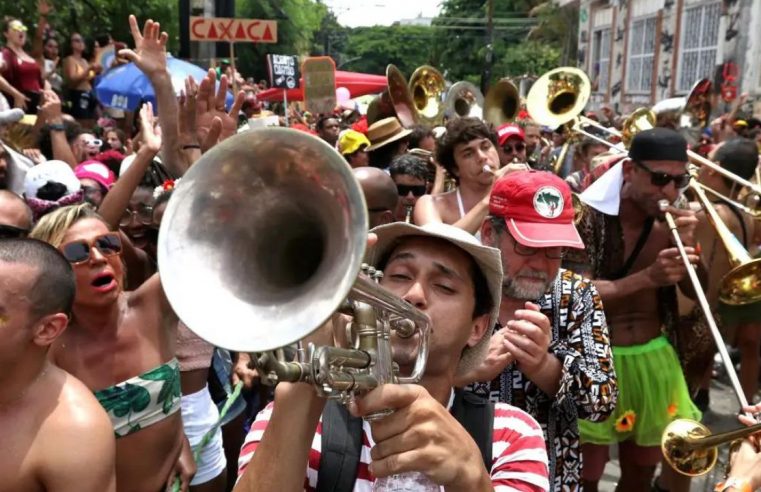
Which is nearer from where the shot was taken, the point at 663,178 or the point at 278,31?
the point at 663,178

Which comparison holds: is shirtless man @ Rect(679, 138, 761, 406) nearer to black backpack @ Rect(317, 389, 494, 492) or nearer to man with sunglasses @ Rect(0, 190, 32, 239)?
black backpack @ Rect(317, 389, 494, 492)

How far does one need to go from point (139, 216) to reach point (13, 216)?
79 cm

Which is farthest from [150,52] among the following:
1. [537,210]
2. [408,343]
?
[408,343]

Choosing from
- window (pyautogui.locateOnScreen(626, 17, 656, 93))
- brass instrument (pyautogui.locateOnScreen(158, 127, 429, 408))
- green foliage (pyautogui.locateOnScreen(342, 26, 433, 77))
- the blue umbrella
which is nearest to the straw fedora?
the blue umbrella

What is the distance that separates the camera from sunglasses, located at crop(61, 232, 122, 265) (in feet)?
8.89

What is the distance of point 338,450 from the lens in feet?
5.73

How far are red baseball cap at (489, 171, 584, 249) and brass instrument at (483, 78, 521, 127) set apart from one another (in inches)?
294

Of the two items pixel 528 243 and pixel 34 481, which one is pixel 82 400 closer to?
pixel 34 481

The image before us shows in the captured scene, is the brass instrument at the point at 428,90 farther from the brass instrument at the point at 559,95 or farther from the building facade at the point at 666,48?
the building facade at the point at 666,48

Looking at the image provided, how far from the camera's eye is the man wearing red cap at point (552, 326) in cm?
252

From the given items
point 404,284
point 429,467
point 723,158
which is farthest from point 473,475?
point 723,158

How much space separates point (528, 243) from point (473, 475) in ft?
4.12

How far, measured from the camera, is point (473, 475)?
1561 millimetres

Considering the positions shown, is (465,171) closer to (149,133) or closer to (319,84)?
(149,133)
